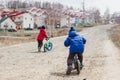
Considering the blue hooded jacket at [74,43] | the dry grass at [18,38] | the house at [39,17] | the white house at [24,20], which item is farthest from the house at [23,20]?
the blue hooded jacket at [74,43]

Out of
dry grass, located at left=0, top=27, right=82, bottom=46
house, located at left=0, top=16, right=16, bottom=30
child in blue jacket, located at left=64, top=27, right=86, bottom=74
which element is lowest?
house, located at left=0, top=16, right=16, bottom=30

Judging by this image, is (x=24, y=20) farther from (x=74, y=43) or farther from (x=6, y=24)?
(x=74, y=43)

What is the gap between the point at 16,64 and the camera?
15414 millimetres

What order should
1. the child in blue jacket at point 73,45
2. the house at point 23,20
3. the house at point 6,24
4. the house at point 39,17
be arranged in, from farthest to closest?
the house at point 39,17
the house at point 23,20
the house at point 6,24
the child in blue jacket at point 73,45

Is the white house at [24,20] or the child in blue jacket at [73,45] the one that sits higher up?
the child in blue jacket at [73,45]

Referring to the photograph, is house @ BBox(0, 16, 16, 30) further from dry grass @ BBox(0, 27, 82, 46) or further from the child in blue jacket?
the child in blue jacket

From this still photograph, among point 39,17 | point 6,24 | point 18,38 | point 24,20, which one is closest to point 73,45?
point 18,38

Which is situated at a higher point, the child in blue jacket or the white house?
the child in blue jacket

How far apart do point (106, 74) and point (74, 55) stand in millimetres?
1283

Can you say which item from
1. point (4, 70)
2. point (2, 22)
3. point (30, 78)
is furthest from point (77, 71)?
point (2, 22)

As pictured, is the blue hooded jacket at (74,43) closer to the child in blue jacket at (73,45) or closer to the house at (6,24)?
the child in blue jacket at (73,45)

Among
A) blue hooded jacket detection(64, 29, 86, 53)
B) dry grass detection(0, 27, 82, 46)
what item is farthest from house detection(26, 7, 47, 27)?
blue hooded jacket detection(64, 29, 86, 53)

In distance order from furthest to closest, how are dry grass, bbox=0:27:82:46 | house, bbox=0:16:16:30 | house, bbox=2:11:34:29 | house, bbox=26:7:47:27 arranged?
house, bbox=26:7:47:27, house, bbox=2:11:34:29, house, bbox=0:16:16:30, dry grass, bbox=0:27:82:46

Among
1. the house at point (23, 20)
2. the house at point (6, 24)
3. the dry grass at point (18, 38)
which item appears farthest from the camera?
the house at point (23, 20)
